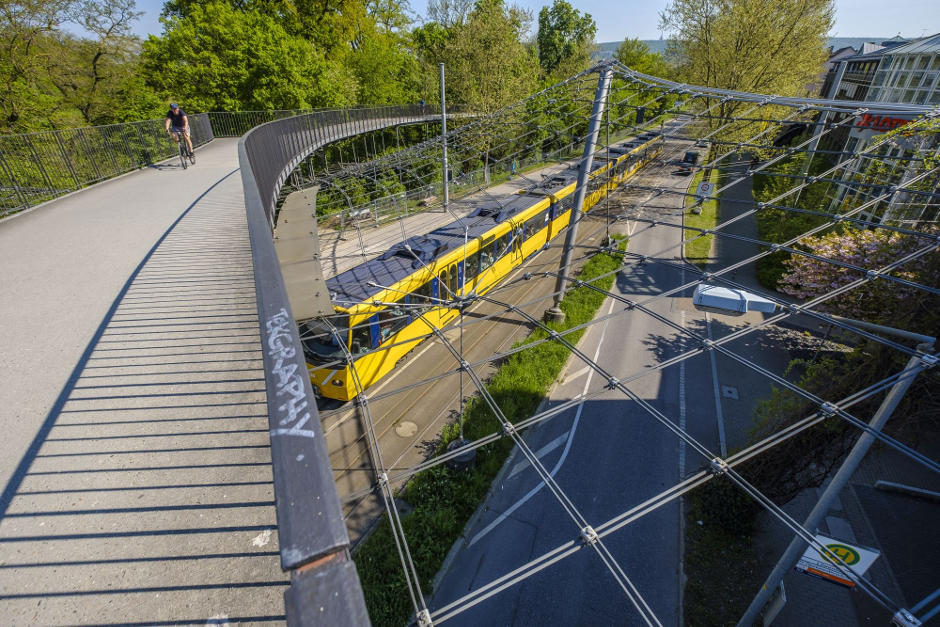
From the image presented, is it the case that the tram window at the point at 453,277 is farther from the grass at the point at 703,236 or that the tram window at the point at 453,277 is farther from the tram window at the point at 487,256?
the grass at the point at 703,236

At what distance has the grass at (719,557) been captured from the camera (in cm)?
668

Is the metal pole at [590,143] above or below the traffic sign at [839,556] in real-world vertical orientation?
above

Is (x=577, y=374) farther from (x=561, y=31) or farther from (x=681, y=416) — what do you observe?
(x=561, y=31)

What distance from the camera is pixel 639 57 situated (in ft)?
175

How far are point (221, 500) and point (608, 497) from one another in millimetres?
7577

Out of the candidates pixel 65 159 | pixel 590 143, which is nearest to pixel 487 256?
pixel 590 143

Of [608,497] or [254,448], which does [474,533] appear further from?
[254,448]

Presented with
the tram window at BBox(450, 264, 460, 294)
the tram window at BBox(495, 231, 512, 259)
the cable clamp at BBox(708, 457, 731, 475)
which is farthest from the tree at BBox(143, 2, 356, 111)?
the cable clamp at BBox(708, 457, 731, 475)

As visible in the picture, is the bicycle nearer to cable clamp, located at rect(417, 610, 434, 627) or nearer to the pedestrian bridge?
the pedestrian bridge

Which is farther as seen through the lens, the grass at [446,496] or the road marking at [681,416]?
the road marking at [681,416]

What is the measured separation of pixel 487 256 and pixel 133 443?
11.8 meters

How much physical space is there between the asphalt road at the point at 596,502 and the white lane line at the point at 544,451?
0.9 inches

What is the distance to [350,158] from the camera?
105ft

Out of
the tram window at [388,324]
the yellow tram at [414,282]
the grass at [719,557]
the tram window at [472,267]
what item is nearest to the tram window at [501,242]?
the yellow tram at [414,282]
